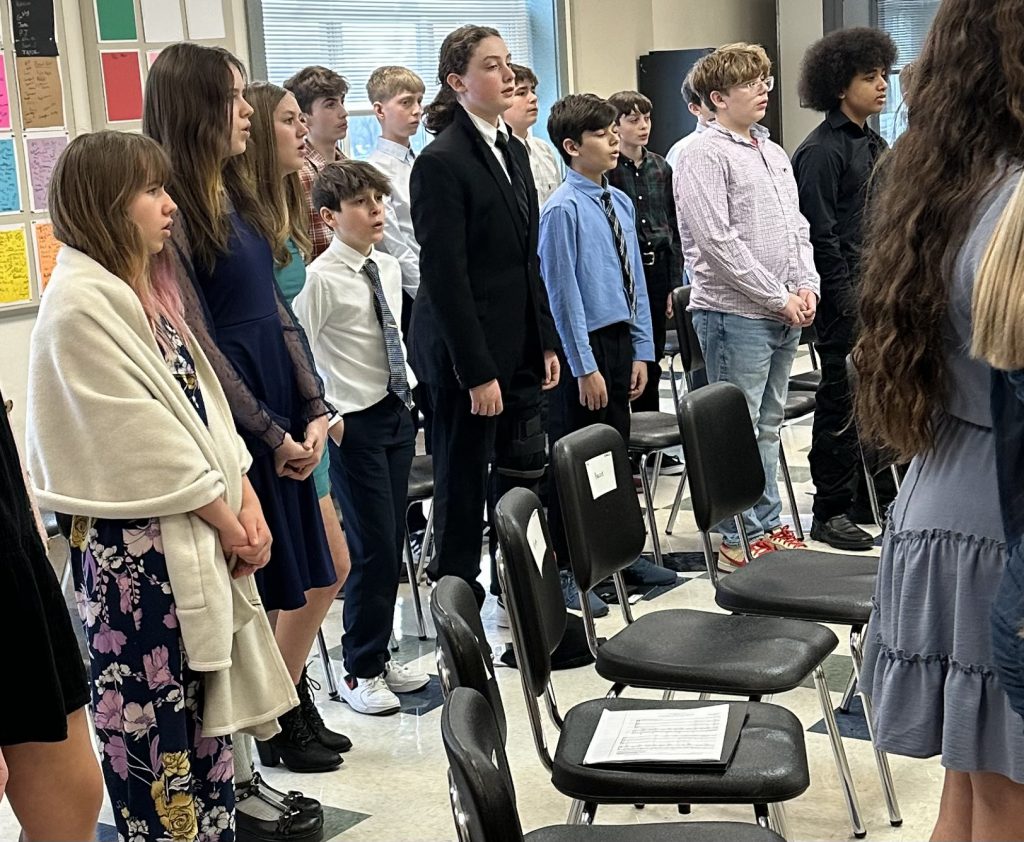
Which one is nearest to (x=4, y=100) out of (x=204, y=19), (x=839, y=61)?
(x=204, y=19)

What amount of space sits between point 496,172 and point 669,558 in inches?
62.9

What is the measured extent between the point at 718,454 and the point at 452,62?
4.16 feet

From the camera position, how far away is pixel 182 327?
228 cm

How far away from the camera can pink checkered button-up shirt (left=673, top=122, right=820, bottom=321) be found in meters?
3.99

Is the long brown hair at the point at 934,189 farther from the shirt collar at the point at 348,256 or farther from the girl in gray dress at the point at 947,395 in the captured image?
the shirt collar at the point at 348,256

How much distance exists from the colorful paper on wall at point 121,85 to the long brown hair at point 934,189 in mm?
3909

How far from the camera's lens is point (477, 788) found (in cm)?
129

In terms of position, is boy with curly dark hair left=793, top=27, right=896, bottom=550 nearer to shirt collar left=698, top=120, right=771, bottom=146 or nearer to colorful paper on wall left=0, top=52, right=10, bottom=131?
shirt collar left=698, top=120, right=771, bottom=146

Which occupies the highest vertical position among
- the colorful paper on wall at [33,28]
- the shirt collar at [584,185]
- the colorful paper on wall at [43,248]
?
the colorful paper on wall at [33,28]

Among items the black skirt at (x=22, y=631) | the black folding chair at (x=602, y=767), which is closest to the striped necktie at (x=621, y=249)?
the black folding chair at (x=602, y=767)

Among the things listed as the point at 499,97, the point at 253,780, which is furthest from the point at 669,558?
the point at 253,780

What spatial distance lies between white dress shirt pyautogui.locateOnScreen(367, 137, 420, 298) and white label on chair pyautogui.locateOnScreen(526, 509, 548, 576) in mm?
2280

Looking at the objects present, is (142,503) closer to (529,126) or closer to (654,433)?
(654,433)

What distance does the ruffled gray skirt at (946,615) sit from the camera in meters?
1.61
